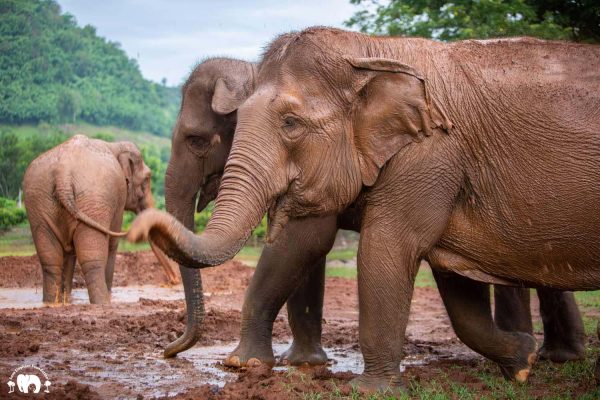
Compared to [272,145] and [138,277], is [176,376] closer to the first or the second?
[272,145]

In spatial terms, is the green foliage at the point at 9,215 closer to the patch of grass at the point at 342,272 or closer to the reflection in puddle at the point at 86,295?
the reflection in puddle at the point at 86,295

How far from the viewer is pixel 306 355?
8430 millimetres

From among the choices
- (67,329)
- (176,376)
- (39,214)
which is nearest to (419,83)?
(176,376)

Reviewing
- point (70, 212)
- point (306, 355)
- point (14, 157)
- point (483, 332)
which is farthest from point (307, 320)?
point (14, 157)

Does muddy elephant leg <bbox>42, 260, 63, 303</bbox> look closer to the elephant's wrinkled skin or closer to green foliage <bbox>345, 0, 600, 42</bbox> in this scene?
the elephant's wrinkled skin

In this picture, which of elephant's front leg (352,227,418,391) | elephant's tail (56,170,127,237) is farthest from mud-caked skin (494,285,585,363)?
elephant's tail (56,170,127,237)

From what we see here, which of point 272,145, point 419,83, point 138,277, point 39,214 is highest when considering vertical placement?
point 419,83

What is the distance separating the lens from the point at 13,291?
14352 mm

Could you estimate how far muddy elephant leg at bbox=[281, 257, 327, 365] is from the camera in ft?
27.7

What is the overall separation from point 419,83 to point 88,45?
91.9ft

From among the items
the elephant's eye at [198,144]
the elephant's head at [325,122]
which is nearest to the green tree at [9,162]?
the elephant's eye at [198,144]

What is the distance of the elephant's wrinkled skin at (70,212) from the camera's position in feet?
41.6

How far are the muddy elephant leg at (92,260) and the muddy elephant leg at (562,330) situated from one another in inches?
236

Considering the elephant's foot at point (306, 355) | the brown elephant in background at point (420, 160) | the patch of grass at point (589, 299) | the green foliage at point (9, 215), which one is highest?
the brown elephant in background at point (420, 160)
